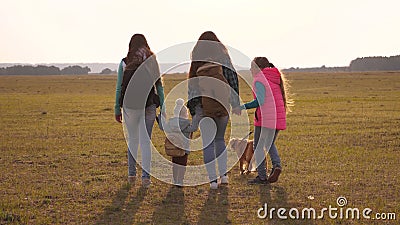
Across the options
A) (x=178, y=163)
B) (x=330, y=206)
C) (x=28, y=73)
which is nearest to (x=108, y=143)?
(x=178, y=163)

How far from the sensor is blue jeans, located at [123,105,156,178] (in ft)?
30.3

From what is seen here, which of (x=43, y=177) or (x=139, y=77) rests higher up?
(x=139, y=77)

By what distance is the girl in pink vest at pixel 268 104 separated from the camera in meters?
9.18

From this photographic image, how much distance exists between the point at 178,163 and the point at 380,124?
36.6 ft

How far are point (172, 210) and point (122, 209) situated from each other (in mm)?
713

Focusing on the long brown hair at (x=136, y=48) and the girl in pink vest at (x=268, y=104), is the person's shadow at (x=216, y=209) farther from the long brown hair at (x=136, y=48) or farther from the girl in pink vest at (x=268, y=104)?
the long brown hair at (x=136, y=48)

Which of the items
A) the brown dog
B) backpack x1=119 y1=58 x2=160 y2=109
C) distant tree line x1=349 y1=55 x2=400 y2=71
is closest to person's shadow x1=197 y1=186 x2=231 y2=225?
the brown dog

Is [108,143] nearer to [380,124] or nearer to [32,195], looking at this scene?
[32,195]

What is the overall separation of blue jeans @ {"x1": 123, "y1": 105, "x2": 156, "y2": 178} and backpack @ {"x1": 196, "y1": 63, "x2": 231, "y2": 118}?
99 cm

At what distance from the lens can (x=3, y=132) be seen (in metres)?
17.9

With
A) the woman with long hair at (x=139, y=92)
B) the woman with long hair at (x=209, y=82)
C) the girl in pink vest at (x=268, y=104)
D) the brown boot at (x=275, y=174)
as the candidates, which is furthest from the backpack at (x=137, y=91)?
the brown boot at (x=275, y=174)

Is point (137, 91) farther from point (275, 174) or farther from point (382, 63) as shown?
point (382, 63)

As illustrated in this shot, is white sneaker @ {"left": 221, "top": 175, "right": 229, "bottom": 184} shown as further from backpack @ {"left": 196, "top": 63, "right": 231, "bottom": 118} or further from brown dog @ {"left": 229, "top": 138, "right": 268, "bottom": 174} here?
backpack @ {"left": 196, "top": 63, "right": 231, "bottom": 118}

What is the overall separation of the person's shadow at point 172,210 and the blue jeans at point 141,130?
2.46ft
